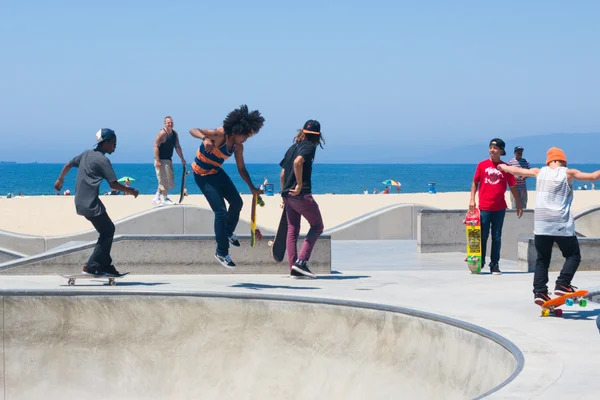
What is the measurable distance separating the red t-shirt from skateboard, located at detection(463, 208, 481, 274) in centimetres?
20

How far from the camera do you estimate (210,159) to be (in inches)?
424

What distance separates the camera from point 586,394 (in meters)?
5.88

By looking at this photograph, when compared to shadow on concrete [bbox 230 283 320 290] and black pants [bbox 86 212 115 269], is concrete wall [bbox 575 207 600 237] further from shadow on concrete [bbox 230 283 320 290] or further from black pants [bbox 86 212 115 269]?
black pants [bbox 86 212 115 269]

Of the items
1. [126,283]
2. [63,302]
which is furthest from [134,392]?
[126,283]

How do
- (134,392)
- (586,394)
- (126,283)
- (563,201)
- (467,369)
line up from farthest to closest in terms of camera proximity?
(126,283)
(134,392)
(563,201)
(467,369)
(586,394)

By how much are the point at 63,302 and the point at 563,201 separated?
517cm

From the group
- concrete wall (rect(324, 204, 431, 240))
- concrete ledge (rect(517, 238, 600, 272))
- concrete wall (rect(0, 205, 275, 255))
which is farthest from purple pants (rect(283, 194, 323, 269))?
concrete wall (rect(324, 204, 431, 240))

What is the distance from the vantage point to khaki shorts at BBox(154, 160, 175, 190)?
17.8 m

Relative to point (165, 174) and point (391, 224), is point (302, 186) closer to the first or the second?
point (165, 174)


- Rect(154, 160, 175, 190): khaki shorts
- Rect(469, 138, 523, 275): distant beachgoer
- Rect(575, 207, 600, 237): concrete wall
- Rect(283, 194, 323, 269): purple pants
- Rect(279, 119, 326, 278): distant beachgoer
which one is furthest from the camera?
Rect(575, 207, 600, 237): concrete wall

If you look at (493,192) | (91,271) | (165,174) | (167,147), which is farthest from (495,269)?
(165,174)

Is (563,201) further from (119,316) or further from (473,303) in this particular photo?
(119,316)

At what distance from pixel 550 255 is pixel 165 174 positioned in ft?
34.8

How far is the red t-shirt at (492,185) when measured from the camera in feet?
41.2
